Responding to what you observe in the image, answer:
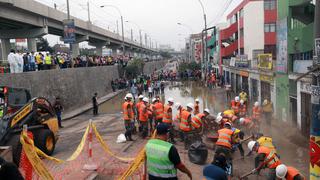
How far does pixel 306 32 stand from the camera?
19.0 meters

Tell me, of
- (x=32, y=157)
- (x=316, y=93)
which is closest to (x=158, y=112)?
(x=32, y=157)

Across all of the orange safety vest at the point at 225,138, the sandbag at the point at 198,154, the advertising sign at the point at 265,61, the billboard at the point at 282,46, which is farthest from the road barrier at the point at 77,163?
the advertising sign at the point at 265,61

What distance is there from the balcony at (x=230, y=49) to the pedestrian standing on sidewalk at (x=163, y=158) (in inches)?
1919

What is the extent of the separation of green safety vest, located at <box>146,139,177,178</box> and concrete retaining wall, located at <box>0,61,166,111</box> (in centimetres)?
1698

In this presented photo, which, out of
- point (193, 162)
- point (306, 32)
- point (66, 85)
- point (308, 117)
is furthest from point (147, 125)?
point (66, 85)

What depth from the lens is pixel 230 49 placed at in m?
55.5

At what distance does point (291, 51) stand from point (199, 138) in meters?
9.25

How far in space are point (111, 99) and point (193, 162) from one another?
27837 millimetres

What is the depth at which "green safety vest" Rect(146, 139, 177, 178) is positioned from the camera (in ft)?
19.5

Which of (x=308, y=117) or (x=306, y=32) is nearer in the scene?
(x=308, y=117)

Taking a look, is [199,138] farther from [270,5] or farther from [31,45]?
[270,5]

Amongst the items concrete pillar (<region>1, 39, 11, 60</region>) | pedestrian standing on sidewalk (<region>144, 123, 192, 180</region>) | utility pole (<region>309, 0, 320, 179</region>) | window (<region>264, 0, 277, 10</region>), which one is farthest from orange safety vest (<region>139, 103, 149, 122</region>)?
window (<region>264, 0, 277, 10</region>)

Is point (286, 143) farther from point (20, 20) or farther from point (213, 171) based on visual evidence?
point (20, 20)

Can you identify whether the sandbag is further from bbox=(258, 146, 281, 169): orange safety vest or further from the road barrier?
bbox=(258, 146, 281, 169): orange safety vest
